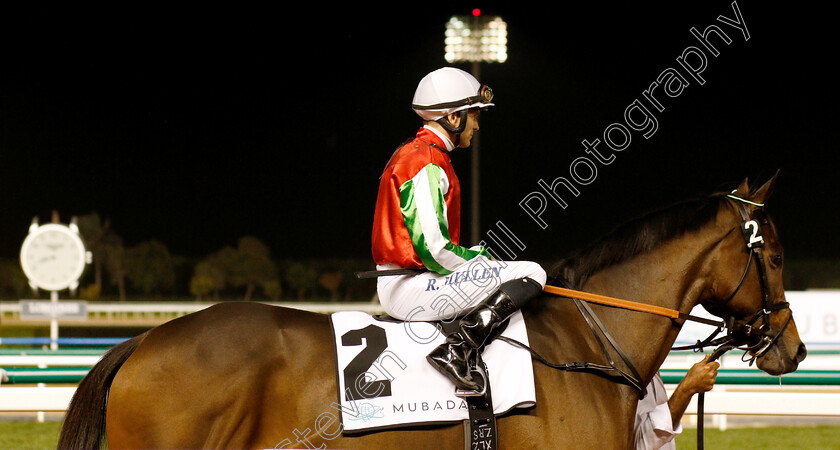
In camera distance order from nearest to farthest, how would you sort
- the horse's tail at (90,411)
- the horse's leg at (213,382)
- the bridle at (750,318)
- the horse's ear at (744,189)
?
the horse's leg at (213,382) < the horse's tail at (90,411) < the bridle at (750,318) < the horse's ear at (744,189)

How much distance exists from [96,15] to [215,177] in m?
5.19

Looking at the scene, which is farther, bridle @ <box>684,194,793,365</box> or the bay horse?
bridle @ <box>684,194,793,365</box>

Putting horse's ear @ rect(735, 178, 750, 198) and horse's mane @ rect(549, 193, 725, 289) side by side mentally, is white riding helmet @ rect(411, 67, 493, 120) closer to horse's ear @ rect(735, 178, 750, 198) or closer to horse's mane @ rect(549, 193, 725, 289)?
horse's mane @ rect(549, 193, 725, 289)

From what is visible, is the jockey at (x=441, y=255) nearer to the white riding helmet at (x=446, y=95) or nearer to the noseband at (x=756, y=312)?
the white riding helmet at (x=446, y=95)

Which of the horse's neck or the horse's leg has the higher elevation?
the horse's neck

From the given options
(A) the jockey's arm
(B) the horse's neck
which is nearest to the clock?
(A) the jockey's arm

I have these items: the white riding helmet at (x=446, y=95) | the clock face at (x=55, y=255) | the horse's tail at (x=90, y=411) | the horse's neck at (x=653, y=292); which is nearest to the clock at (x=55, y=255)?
the clock face at (x=55, y=255)

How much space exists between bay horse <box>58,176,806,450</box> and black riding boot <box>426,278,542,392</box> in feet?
0.55

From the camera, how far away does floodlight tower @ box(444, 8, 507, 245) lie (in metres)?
7.91

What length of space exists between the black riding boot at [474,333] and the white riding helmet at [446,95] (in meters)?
0.67

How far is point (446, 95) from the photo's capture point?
276cm

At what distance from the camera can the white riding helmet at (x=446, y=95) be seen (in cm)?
276

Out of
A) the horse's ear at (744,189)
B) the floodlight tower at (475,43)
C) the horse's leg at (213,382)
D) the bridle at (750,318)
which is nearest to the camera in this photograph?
the horse's leg at (213,382)

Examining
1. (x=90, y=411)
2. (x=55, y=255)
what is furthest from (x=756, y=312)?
(x=55, y=255)
